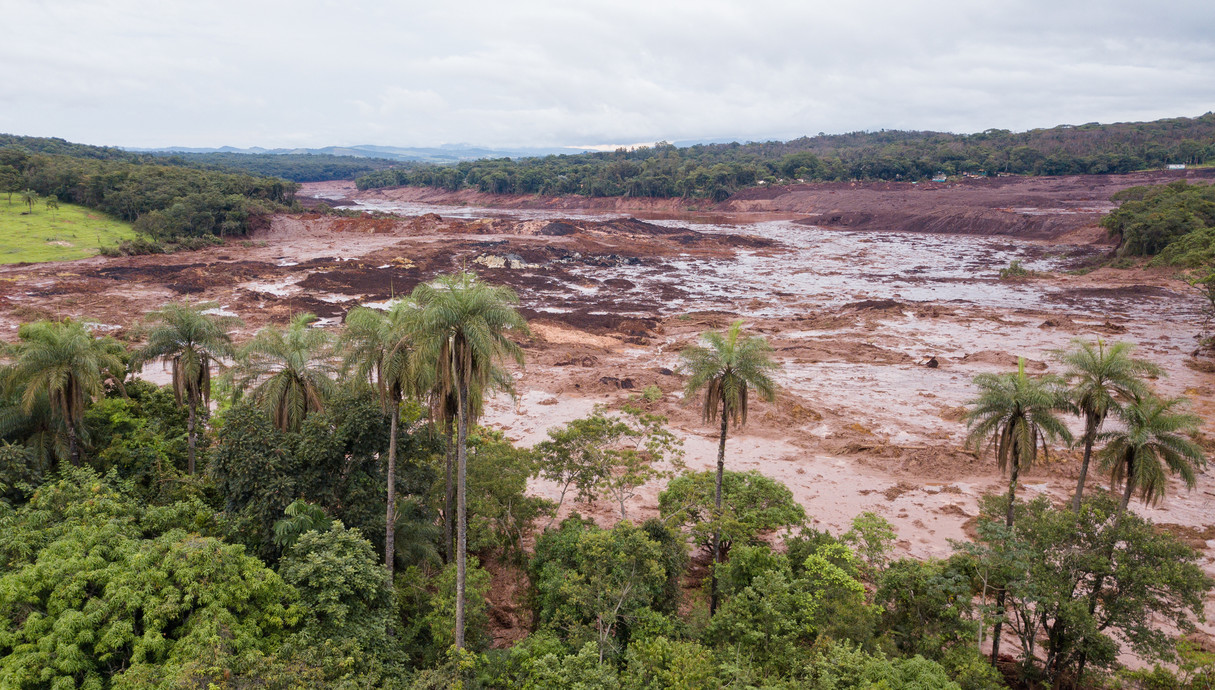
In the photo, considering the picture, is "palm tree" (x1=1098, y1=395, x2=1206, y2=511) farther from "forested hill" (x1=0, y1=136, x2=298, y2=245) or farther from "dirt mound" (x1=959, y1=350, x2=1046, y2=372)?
"forested hill" (x1=0, y1=136, x2=298, y2=245)

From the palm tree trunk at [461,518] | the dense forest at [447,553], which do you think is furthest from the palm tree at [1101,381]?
the palm tree trunk at [461,518]

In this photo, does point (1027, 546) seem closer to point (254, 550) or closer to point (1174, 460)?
point (1174, 460)

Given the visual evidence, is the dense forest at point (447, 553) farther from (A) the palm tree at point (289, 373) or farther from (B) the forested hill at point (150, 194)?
(B) the forested hill at point (150, 194)

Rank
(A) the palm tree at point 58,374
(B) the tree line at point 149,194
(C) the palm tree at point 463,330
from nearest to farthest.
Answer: (C) the palm tree at point 463,330
(A) the palm tree at point 58,374
(B) the tree line at point 149,194

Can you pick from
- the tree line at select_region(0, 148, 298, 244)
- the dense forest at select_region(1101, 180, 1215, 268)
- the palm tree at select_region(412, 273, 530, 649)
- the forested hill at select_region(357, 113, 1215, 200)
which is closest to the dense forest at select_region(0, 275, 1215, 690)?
the palm tree at select_region(412, 273, 530, 649)

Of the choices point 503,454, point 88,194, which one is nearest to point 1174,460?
point 503,454

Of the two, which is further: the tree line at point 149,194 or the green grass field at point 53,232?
the tree line at point 149,194
